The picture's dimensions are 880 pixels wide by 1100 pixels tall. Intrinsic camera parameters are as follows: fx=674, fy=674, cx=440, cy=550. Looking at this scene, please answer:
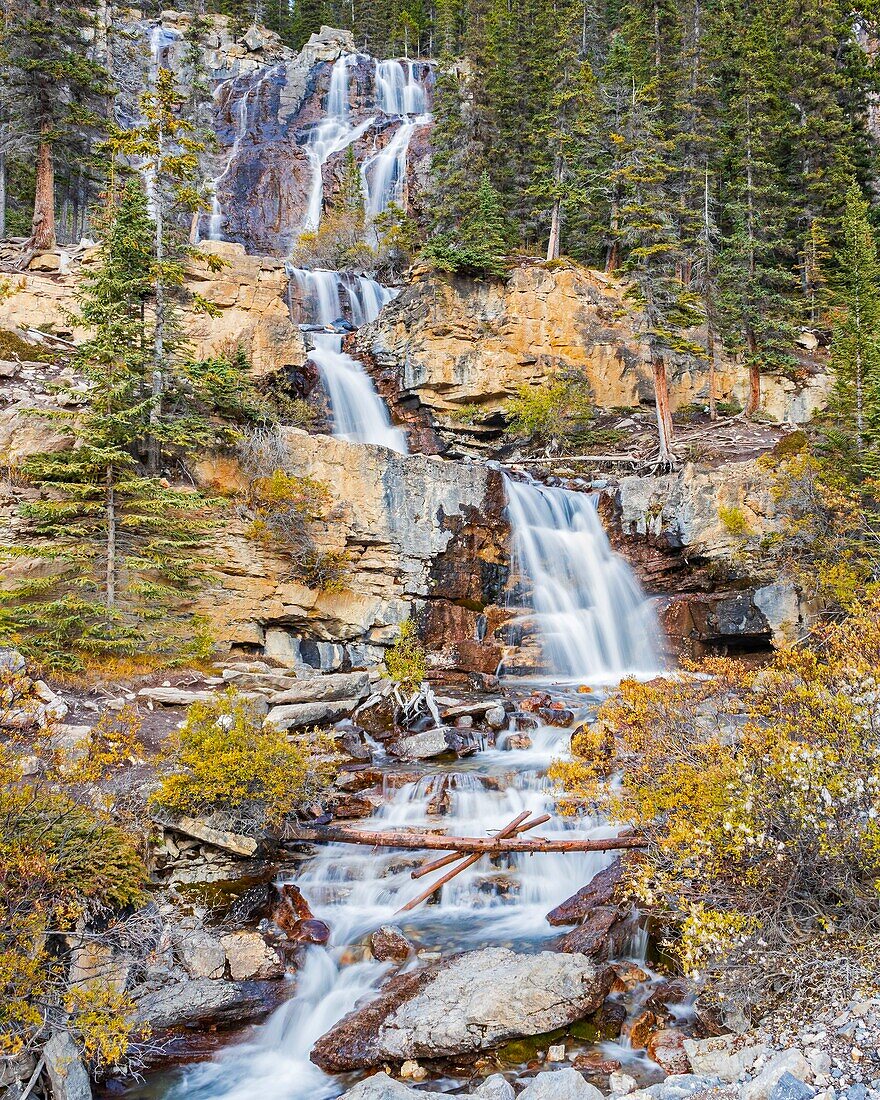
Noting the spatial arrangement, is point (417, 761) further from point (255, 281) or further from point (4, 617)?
point (255, 281)

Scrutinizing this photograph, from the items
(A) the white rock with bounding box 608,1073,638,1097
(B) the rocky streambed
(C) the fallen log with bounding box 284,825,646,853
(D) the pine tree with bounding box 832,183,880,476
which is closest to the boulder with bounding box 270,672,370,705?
(B) the rocky streambed

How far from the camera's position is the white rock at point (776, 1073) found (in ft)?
14.7

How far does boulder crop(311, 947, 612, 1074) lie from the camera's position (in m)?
6.52

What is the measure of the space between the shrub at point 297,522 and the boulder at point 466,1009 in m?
12.0

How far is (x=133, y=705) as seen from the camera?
40.9 ft

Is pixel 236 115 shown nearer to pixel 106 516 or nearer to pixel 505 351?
pixel 505 351

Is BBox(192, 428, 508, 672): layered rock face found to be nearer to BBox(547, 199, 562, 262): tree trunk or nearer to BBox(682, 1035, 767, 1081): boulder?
BBox(682, 1035, 767, 1081): boulder

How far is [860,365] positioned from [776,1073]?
21.2 metres

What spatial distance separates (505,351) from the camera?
2794 centimetres

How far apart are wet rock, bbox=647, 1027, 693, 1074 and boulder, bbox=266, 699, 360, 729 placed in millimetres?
7411

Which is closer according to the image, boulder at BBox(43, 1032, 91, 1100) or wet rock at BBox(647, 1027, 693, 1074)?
boulder at BBox(43, 1032, 91, 1100)

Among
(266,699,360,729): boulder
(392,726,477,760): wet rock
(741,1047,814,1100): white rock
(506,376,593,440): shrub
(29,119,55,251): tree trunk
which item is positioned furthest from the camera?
(506,376,593,440): shrub

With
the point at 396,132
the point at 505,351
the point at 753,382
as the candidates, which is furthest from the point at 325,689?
the point at 396,132

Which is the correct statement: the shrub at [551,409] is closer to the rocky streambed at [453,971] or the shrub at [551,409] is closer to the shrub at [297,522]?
the shrub at [297,522]
